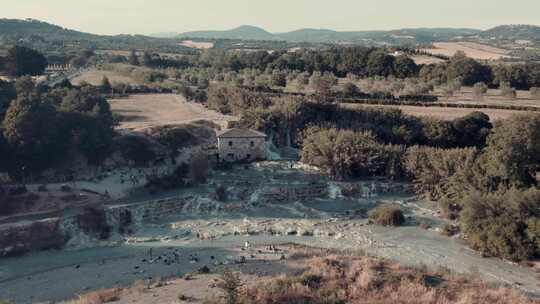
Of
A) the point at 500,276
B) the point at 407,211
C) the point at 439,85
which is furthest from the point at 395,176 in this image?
the point at 439,85

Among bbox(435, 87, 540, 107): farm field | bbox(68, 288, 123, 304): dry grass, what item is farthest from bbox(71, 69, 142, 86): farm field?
bbox(68, 288, 123, 304): dry grass

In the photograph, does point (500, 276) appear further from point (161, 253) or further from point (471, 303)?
point (161, 253)

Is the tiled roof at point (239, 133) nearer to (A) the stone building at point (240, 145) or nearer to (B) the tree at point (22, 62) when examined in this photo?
(A) the stone building at point (240, 145)

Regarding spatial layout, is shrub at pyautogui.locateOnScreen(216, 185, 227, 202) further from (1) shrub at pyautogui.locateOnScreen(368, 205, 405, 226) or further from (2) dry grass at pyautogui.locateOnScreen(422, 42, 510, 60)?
(2) dry grass at pyautogui.locateOnScreen(422, 42, 510, 60)

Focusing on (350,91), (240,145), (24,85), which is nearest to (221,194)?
(240,145)

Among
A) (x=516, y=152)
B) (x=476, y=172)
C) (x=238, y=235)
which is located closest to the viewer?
(x=238, y=235)

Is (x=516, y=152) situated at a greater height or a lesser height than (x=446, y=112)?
lesser

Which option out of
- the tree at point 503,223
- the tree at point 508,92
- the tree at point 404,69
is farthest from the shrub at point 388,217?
the tree at point 404,69

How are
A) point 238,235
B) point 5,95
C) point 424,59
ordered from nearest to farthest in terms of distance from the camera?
1. point 238,235
2. point 5,95
3. point 424,59

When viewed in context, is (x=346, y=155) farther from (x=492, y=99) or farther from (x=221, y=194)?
(x=492, y=99)
